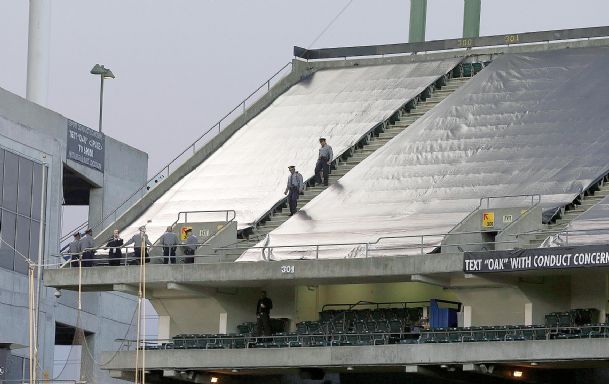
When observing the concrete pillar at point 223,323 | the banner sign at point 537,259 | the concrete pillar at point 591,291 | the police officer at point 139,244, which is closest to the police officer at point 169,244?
the police officer at point 139,244

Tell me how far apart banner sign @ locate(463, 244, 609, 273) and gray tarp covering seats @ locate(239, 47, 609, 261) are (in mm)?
2598

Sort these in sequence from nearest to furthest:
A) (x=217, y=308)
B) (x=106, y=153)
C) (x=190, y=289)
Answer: (x=190, y=289)
(x=217, y=308)
(x=106, y=153)

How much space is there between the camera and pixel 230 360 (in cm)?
4434

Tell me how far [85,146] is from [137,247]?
23786 millimetres

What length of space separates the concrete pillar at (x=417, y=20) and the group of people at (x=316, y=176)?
40.6 ft

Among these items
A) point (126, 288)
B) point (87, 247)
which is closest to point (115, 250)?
point (87, 247)

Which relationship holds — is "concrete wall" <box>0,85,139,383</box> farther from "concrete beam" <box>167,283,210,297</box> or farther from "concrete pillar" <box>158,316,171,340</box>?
"concrete beam" <box>167,283,210,297</box>

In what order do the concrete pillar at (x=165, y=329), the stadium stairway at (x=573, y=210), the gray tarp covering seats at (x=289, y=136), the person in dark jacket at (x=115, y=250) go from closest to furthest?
the stadium stairway at (x=573, y=210)
the person in dark jacket at (x=115, y=250)
the concrete pillar at (x=165, y=329)
the gray tarp covering seats at (x=289, y=136)

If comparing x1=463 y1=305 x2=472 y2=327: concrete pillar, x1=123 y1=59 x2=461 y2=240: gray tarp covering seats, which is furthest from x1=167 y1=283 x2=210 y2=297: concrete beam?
x1=463 y1=305 x2=472 y2=327: concrete pillar

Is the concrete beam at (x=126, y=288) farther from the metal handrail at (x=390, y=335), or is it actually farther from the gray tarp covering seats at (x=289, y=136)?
the gray tarp covering seats at (x=289, y=136)

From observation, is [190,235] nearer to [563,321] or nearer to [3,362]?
[563,321]

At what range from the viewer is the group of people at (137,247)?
152ft

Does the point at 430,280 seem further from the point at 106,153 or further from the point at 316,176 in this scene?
the point at 106,153

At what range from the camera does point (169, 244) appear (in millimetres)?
46281
